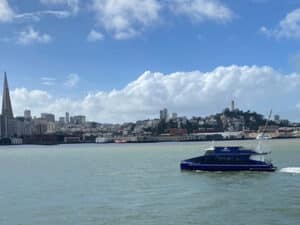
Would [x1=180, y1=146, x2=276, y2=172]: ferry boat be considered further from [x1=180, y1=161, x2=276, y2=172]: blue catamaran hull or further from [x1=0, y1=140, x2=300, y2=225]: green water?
[x1=0, y1=140, x2=300, y2=225]: green water

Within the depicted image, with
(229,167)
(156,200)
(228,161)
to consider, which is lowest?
(156,200)

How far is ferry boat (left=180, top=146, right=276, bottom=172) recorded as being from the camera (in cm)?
8462

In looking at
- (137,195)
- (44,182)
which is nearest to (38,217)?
(137,195)

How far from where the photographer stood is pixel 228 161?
8619cm

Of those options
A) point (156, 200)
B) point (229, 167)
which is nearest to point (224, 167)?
point (229, 167)

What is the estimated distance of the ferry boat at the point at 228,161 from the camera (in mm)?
84625

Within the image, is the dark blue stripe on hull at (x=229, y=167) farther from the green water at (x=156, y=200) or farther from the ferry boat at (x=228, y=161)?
the green water at (x=156, y=200)

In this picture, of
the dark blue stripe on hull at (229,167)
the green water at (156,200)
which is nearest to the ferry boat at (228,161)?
the dark blue stripe on hull at (229,167)

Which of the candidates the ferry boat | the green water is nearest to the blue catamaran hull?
the ferry boat

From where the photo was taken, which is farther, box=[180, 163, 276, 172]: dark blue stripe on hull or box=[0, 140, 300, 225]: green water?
box=[180, 163, 276, 172]: dark blue stripe on hull

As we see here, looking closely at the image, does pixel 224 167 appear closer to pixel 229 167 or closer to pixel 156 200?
pixel 229 167

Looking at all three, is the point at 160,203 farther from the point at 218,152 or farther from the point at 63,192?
the point at 218,152

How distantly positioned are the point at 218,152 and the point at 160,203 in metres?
37.6

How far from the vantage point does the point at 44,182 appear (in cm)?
7594
